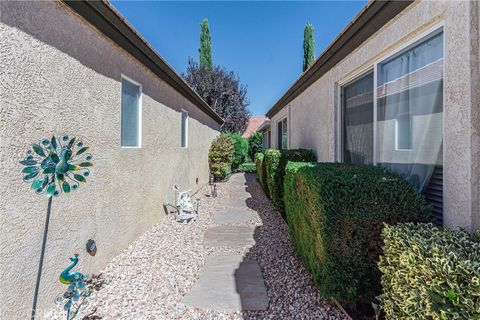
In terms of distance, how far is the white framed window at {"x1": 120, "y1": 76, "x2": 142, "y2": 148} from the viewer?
4918mm

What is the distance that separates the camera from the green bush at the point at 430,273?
1665 mm

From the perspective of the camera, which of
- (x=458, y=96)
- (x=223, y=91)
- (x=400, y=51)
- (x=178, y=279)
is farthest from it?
(x=223, y=91)

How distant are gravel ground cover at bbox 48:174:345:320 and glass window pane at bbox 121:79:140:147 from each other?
83.8 inches

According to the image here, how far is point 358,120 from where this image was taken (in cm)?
485

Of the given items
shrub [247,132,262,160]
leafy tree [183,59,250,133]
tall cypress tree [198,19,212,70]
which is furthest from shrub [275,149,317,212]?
tall cypress tree [198,19,212,70]

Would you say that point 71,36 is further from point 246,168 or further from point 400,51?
point 246,168

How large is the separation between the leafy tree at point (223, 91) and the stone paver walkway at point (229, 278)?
20.3m

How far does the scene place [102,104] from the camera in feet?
13.4

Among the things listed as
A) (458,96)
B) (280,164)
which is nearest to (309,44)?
(280,164)

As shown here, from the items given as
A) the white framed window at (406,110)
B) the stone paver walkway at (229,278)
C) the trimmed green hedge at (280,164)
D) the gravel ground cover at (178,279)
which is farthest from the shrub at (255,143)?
the white framed window at (406,110)

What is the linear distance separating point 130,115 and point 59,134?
2124 millimetres

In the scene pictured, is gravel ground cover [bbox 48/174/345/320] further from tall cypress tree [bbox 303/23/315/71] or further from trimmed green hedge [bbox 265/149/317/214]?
tall cypress tree [bbox 303/23/315/71]

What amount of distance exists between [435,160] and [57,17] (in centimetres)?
504

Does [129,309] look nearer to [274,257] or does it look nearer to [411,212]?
[274,257]
